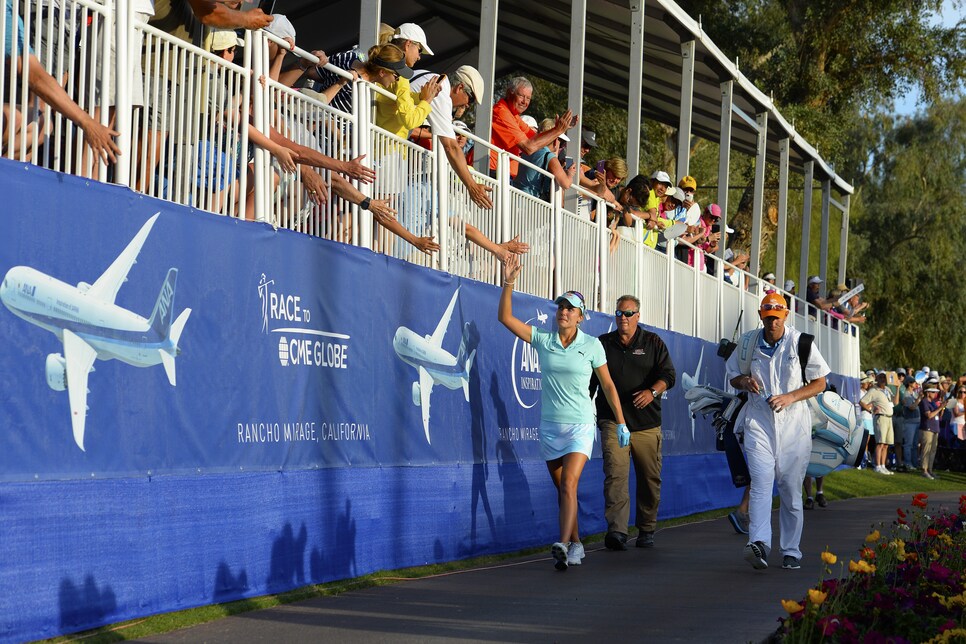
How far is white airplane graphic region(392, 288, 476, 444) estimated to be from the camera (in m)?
11.0

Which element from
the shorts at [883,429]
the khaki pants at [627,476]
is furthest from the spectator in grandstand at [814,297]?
the khaki pants at [627,476]

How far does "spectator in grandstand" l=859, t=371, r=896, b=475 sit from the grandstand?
19836mm

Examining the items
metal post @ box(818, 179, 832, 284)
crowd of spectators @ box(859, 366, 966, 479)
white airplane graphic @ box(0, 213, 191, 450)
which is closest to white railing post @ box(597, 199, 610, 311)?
white airplane graphic @ box(0, 213, 191, 450)

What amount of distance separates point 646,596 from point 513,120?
6.59 metres

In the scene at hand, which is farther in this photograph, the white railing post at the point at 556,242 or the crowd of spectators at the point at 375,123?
the white railing post at the point at 556,242

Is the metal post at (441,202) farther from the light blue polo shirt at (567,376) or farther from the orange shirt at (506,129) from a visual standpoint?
the orange shirt at (506,129)

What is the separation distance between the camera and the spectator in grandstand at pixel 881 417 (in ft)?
109

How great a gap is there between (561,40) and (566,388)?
10.8 m

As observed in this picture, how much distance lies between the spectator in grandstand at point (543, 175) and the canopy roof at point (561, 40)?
4300mm

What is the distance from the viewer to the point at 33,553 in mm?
6785

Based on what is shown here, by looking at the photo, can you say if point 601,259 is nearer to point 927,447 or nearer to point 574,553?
point 574,553

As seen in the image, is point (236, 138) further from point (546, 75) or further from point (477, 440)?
point (546, 75)

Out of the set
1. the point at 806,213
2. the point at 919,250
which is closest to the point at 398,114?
the point at 806,213

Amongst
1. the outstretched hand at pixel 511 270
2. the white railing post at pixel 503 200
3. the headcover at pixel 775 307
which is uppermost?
the white railing post at pixel 503 200
